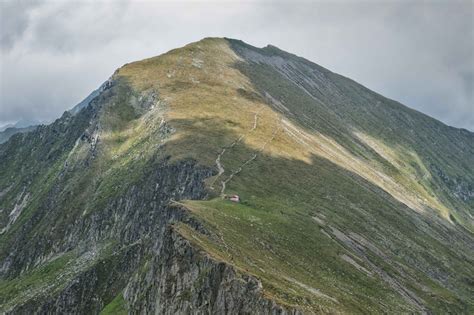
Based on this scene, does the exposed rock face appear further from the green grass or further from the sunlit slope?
the green grass

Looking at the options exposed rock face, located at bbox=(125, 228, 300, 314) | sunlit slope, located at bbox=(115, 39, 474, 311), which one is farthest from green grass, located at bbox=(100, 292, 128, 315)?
sunlit slope, located at bbox=(115, 39, 474, 311)

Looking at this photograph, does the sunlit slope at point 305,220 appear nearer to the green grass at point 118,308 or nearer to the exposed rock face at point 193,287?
the exposed rock face at point 193,287

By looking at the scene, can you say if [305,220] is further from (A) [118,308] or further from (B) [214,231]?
(A) [118,308]

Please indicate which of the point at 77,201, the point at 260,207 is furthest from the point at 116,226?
the point at 260,207

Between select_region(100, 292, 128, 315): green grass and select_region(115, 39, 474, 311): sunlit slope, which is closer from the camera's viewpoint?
select_region(115, 39, 474, 311): sunlit slope

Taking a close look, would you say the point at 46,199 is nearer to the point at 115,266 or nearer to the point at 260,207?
the point at 115,266

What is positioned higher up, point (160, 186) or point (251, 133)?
point (251, 133)

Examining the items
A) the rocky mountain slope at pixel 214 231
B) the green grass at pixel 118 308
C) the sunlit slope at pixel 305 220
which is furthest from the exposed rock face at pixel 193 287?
the green grass at pixel 118 308

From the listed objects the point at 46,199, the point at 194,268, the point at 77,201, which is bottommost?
the point at 46,199

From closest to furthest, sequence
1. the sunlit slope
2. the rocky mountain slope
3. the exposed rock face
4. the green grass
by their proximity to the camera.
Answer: the exposed rock face
the rocky mountain slope
the sunlit slope
the green grass

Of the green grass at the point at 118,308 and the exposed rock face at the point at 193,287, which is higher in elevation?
the exposed rock face at the point at 193,287

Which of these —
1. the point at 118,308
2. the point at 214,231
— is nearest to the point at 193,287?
the point at 214,231
